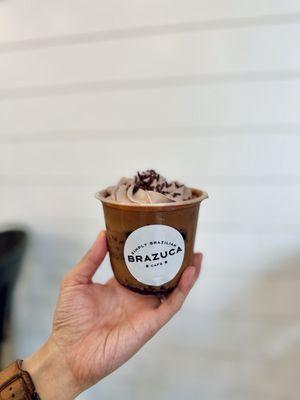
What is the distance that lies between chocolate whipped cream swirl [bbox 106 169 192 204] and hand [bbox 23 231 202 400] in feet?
0.58

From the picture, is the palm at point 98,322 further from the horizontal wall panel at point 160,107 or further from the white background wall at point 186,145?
the horizontal wall panel at point 160,107

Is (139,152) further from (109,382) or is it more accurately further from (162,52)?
(109,382)

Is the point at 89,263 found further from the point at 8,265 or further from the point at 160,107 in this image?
the point at 160,107

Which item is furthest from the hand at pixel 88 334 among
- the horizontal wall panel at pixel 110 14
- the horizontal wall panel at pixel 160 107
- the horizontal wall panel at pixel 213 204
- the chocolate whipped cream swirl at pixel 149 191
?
the horizontal wall panel at pixel 110 14


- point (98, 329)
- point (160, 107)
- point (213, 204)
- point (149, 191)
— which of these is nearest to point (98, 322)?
point (98, 329)

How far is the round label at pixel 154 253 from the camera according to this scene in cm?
75

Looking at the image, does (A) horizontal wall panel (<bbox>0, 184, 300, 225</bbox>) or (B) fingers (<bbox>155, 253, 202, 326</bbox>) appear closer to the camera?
(B) fingers (<bbox>155, 253, 202, 326</bbox>)

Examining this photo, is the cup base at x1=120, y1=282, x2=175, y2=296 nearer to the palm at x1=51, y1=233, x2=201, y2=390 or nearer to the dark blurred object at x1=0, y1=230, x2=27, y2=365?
the palm at x1=51, y1=233, x2=201, y2=390

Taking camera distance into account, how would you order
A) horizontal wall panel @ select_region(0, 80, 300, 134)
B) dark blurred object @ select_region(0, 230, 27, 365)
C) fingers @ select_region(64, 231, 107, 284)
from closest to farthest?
fingers @ select_region(64, 231, 107, 284), horizontal wall panel @ select_region(0, 80, 300, 134), dark blurred object @ select_region(0, 230, 27, 365)

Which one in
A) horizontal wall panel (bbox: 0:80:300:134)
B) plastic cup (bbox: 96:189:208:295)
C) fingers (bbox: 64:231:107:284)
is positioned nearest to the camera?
plastic cup (bbox: 96:189:208:295)

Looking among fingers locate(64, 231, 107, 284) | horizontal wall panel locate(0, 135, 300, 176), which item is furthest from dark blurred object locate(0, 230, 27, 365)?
fingers locate(64, 231, 107, 284)

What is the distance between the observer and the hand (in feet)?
2.70

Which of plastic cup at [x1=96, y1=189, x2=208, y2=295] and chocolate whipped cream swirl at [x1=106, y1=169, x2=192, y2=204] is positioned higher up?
chocolate whipped cream swirl at [x1=106, y1=169, x2=192, y2=204]

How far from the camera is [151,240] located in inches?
29.4
